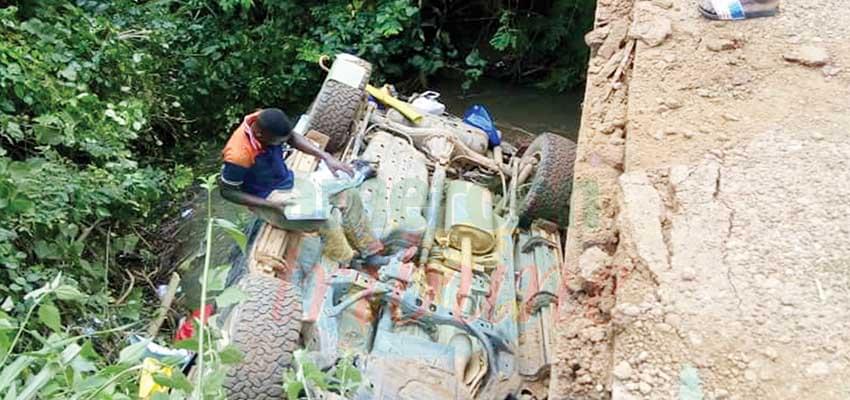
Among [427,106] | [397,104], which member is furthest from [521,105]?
[397,104]

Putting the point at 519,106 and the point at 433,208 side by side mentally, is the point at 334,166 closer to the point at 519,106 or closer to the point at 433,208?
the point at 433,208

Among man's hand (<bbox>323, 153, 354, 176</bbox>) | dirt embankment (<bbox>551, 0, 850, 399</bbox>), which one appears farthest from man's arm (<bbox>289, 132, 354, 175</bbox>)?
dirt embankment (<bbox>551, 0, 850, 399</bbox>)

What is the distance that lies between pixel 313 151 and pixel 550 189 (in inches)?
71.2

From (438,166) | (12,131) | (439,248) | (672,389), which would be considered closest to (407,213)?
(439,248)

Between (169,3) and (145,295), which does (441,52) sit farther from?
(145,295)

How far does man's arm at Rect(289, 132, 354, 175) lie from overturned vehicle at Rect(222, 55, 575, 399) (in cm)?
17

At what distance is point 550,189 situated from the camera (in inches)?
260

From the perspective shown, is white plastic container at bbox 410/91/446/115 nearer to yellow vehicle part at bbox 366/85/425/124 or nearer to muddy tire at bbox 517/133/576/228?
yellow vehicle part at bbox 366/85/425/124

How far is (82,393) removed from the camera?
8.09 ft

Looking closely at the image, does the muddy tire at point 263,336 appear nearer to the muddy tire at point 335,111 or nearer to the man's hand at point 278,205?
the man's hand at point 278,205

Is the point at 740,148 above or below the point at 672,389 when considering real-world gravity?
above

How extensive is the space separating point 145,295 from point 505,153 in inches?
123

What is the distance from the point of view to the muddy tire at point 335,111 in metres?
6.67

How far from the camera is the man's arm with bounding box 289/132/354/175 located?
568cm
